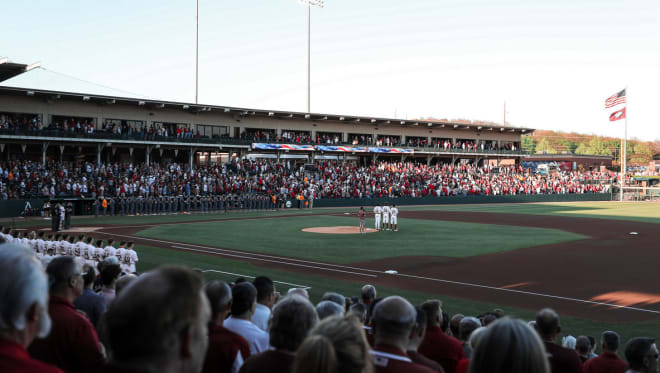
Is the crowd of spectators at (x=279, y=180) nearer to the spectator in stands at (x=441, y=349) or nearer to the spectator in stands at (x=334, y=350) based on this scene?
the spectator in stands at (x=441, y=349)

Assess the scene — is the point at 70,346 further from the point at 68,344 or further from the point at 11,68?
the point at 11,68

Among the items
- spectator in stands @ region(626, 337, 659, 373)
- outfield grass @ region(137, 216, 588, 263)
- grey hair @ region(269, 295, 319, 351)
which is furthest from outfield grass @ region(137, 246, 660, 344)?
grey hair @ region(269, 295, 319, 351)

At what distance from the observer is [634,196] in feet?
247

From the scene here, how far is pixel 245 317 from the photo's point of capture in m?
5.37

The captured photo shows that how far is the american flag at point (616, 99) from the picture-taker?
57.8m

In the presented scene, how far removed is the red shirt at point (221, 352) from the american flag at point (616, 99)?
2490 inches

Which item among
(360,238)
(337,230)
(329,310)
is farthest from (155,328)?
(337,230)

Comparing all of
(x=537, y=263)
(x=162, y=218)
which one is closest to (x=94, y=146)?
(x=162, y=218)

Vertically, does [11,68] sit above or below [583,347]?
above

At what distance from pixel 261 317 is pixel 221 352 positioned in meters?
2.01

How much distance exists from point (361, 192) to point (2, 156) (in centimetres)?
3415

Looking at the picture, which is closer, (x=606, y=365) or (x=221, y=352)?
(x=221, y=352)

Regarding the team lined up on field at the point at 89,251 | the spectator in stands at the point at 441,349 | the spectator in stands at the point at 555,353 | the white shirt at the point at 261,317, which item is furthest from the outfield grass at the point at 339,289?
the white shirt at the point at 261,317

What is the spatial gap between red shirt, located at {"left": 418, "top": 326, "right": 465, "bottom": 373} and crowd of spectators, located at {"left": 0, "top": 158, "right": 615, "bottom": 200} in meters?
39.3
